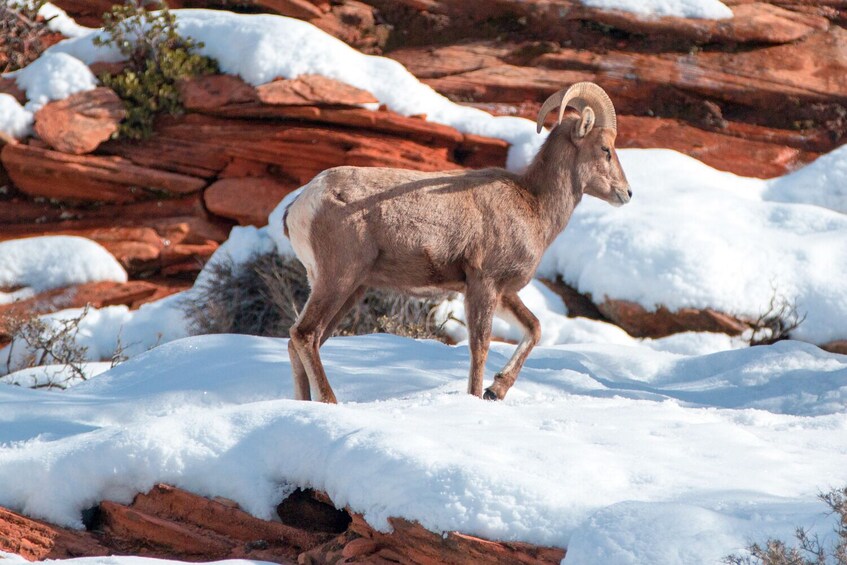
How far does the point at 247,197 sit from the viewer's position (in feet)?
49.2

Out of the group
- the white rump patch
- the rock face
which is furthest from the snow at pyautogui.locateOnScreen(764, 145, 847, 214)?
the rock face

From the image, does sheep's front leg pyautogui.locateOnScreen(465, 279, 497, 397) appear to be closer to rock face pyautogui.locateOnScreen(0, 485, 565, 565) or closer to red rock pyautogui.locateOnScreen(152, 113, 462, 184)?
rock face pyautogui.locateOnScreen(0, 485, 565, 565)

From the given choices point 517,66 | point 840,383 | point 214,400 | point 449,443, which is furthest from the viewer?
point 517,66

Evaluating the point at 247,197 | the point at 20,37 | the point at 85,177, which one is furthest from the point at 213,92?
the point at 20,37

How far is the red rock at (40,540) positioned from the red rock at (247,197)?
9926 millimetres

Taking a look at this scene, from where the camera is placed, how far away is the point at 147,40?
600 inches

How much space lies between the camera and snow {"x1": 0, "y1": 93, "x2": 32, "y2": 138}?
15.0 metres

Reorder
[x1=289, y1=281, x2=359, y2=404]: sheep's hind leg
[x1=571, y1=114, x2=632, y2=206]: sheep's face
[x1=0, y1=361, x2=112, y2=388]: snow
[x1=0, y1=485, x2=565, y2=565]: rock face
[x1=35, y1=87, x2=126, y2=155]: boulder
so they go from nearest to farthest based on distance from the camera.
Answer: [x1=0, y1=485, x2=565, y2=565]: rock face
[x1=289, y1=281, x2=359, y2=404]: sheep's hind leg
[x1=571, y1=114, x2=632, y2=206]: sheep's face
[x1=0, y1=361, x2=112, y2=388]: snow
[x1=35, y1=87, x2=126, y2=155]: boulder

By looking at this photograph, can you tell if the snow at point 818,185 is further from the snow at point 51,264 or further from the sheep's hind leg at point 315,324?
the sheep's hind leg at point 315,324

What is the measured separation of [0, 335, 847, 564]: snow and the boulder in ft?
25.6

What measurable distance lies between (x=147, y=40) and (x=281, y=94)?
2114 millimetres

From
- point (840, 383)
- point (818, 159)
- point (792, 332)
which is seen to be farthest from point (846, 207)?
point (840, 383)

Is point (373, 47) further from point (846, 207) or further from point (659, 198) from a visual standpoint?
point (846, 207)

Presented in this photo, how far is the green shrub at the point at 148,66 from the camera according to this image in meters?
15.0
